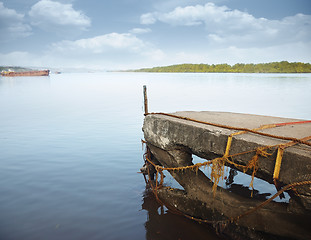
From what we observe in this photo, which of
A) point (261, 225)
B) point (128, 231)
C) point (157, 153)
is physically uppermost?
point (157, 153)

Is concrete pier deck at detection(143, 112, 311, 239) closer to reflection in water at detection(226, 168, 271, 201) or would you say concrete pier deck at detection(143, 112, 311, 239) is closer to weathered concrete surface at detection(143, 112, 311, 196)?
weathered concrete surface at detection(143, 112, 311, 196)

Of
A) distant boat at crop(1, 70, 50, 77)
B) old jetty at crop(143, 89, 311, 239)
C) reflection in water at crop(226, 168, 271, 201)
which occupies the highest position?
distant boat at crop(1, 70, 50, 77)

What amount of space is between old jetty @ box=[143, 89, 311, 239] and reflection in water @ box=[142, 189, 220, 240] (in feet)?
0.57

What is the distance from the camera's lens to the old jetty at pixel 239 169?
3.05 metres

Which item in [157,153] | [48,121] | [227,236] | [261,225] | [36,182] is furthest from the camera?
[48,121]

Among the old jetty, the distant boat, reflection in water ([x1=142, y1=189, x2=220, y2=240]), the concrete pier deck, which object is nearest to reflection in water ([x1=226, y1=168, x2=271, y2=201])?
the old jetty

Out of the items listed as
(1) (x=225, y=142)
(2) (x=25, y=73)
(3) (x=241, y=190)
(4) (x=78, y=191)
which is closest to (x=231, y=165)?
(1) (x=225, y=142)

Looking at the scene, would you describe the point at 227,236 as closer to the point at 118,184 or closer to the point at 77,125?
the point at 118,184

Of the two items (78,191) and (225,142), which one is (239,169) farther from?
(78,191)

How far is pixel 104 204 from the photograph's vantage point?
557 centimetres

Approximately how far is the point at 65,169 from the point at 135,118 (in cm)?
895

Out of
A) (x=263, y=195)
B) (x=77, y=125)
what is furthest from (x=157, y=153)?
(x=77, y=125)

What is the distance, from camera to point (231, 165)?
3.81 meters

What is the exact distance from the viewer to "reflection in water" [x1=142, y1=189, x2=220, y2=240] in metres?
4.34
